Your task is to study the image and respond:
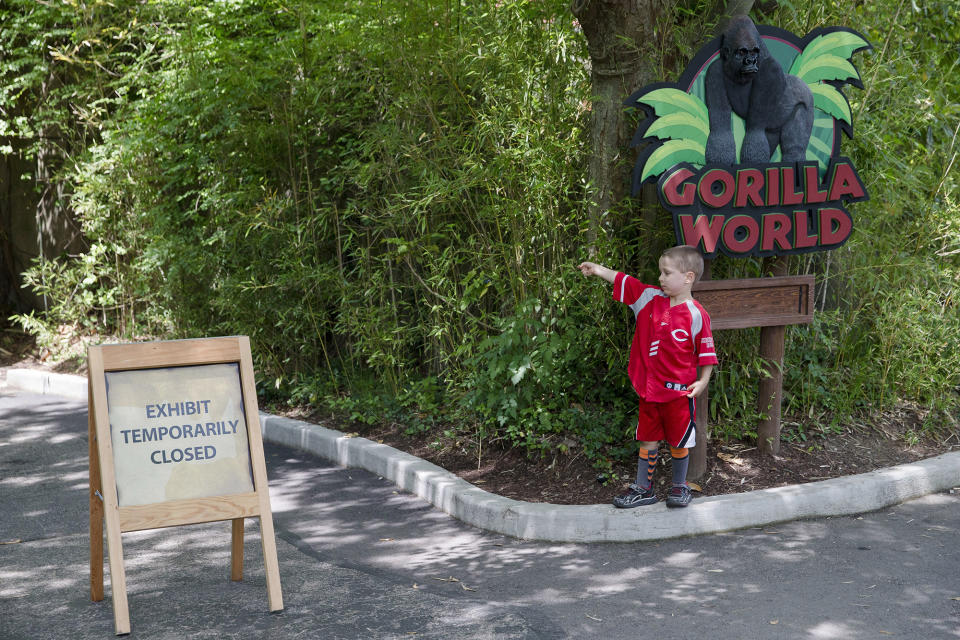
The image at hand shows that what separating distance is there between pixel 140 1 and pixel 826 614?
29.3 ft

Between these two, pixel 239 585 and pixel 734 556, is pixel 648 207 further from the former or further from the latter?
pixel 239 585

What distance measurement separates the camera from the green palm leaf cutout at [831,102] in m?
5.13

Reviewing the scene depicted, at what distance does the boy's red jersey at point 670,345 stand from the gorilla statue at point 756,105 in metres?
0.93

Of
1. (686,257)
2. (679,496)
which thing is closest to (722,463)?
(679,496)

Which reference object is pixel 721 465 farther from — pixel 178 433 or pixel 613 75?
pixel 178 433

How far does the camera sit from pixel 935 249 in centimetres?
630

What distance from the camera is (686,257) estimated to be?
186 inches

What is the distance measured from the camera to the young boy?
15.4ft

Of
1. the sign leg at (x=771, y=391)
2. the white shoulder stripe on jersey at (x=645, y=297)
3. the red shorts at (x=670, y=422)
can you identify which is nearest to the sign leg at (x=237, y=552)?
the red shorts at (x=670, y=422)

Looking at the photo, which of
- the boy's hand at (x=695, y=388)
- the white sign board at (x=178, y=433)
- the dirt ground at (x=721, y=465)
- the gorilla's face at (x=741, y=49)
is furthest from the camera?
the dirt ground at (x=721, y=465)

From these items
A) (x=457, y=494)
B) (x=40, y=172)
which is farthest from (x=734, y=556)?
(x=40, y=172)

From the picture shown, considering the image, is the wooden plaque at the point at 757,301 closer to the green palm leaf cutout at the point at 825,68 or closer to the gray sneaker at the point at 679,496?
the gray sneaker at the point at 679,496

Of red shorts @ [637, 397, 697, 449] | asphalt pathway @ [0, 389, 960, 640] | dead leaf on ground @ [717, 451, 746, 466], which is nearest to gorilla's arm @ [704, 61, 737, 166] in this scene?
red shorts @ [637, 397, 697, 449]

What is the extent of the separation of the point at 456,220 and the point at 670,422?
2.53 metres
